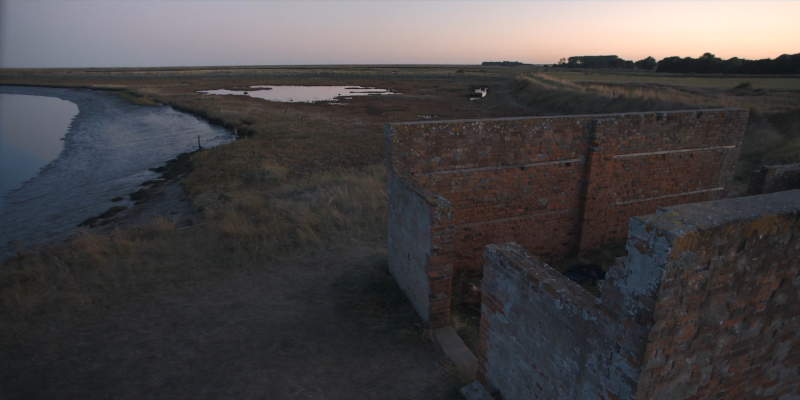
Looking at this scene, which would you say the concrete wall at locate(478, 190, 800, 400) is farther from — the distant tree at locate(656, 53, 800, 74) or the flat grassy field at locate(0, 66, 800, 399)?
the distant tree at locate(656, 53, 800, 74)

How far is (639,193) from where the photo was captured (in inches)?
337

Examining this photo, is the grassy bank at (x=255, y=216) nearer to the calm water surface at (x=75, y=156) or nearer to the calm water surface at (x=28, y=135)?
the calm water surface at (x=75, y=156)

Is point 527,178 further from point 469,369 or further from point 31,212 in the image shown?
point 31,212

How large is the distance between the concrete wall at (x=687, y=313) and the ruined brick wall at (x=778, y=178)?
372 cm

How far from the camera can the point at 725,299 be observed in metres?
2.85

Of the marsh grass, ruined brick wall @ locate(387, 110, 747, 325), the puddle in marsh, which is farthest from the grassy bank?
the puddle in marsh

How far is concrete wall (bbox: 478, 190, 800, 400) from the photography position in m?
2.59

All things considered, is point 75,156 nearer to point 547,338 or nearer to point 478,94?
point 547,338

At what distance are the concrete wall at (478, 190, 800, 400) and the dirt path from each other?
7.32ft

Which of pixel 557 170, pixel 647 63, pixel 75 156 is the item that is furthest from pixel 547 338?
pixel 647 63

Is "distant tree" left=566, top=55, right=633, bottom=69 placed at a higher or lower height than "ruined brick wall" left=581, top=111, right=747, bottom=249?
higher

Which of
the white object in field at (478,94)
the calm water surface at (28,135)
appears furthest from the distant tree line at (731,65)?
the calm water surface at (28,135)

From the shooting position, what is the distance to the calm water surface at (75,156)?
47.0ft

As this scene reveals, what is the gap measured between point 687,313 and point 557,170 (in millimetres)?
5435
